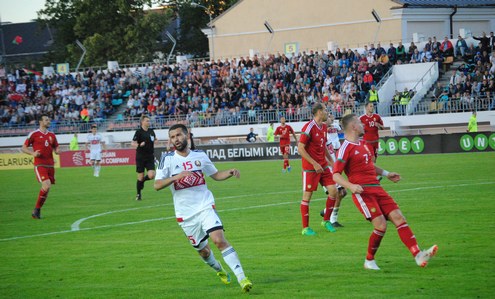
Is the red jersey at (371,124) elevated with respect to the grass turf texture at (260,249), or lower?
elevated

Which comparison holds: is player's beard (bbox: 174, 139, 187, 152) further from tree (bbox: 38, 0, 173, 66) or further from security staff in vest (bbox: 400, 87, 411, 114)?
tree (bbox: 38, 0, 173, 66)

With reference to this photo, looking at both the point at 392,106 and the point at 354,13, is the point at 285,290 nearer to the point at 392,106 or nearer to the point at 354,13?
the point at 392,106

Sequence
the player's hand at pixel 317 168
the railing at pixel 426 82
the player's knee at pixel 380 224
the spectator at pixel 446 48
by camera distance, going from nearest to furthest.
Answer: the player's knee at pixel 380 224, the player's hand at pixel 317 168, the railing at pixel 426 82, the spectator at pixel 446 48

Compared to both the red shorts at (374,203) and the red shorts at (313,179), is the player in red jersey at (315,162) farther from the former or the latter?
the red shorts at (374,203)

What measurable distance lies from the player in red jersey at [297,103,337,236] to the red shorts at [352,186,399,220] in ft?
11.7

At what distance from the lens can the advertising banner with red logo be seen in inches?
1878

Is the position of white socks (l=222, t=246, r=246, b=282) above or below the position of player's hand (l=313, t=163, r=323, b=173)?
below

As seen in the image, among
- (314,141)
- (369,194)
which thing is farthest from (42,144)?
(369,194)

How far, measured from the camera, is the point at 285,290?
9.77 meters

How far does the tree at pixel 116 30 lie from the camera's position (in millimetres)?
77438

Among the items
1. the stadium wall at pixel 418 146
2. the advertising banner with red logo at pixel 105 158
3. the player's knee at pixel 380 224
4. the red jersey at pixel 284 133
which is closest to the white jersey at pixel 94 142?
the advertising banner with red logo at pixel 105 158

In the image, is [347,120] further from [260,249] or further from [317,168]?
[317,168]

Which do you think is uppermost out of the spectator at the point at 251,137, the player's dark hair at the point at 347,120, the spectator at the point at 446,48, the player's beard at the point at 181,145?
the spectator at the point at 446,48

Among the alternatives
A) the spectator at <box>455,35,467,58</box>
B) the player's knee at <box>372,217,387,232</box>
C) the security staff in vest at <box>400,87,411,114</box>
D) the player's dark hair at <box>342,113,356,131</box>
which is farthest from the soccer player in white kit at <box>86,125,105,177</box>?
the player's knee at <box>372,217,387,232</box>
